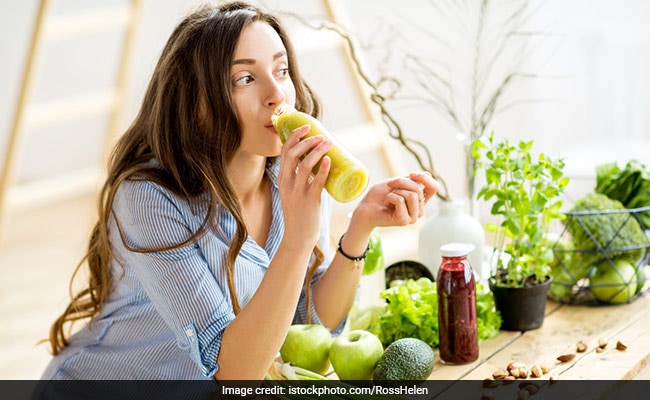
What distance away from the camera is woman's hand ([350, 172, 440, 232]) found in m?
1.57

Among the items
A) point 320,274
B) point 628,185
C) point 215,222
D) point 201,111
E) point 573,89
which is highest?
point 201,111

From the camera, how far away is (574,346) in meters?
1.64

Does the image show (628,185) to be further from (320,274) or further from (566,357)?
(320,274)

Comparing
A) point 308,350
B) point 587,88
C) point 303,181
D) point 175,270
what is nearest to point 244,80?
point 303,181

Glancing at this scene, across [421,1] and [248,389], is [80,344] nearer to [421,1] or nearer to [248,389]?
[248,389]

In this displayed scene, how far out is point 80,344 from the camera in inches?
72.2

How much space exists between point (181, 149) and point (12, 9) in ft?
16.9

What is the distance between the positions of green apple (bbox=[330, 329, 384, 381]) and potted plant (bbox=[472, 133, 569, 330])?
0.33 metres

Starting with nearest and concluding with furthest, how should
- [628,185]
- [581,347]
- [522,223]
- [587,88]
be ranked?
[581,347]
[522,223]
[628,185]
[587,88]

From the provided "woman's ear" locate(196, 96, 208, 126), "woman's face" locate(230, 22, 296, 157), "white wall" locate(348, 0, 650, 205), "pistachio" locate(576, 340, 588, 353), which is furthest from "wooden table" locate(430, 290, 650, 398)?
"white wall" locate(348, 0, 650, 205)

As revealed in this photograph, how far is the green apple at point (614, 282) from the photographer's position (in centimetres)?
183

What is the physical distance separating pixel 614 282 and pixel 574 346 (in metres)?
0.26

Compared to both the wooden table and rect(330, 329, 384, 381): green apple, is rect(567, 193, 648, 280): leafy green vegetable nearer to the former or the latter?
the wooden table

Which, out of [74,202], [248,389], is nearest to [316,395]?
[248,389]
